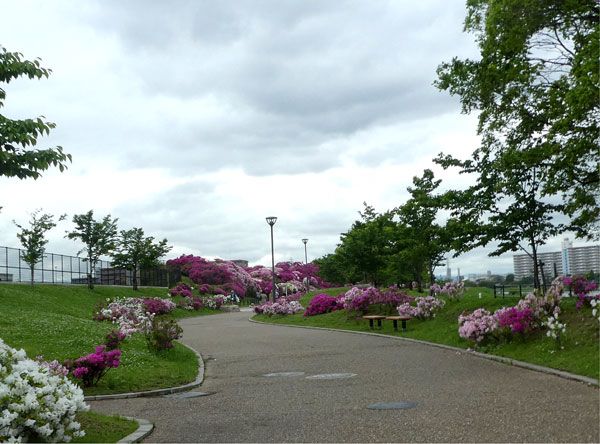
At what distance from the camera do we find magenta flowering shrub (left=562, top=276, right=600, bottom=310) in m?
14.2

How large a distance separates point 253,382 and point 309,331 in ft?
44.6

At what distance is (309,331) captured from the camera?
26.2 m

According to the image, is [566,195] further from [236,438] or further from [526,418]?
[236,438]

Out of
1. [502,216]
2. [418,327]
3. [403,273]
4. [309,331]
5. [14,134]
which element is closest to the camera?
[14,134]

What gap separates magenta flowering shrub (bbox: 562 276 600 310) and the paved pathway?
274 cm

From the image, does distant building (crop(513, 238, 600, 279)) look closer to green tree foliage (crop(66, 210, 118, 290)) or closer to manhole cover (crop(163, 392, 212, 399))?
manhole cover (crop(163, 392, 212, 399))

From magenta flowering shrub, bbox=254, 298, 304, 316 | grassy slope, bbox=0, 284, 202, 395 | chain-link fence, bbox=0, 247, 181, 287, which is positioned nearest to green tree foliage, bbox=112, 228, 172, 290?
chain-link fence, bbox=0, 247, 181, 287

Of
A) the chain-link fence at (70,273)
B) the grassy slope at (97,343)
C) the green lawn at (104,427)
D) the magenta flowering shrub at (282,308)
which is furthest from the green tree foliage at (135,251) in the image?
the green lawn at (104,427)

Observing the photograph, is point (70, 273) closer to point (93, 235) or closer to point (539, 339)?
point (93, 235)

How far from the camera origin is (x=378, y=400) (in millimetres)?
9750

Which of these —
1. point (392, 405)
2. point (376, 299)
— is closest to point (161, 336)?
point (392, 405)

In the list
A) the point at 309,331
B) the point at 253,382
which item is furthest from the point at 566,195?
the point at 309,331

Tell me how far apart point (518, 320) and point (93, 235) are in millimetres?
35730

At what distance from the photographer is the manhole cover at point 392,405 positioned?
352 inches
